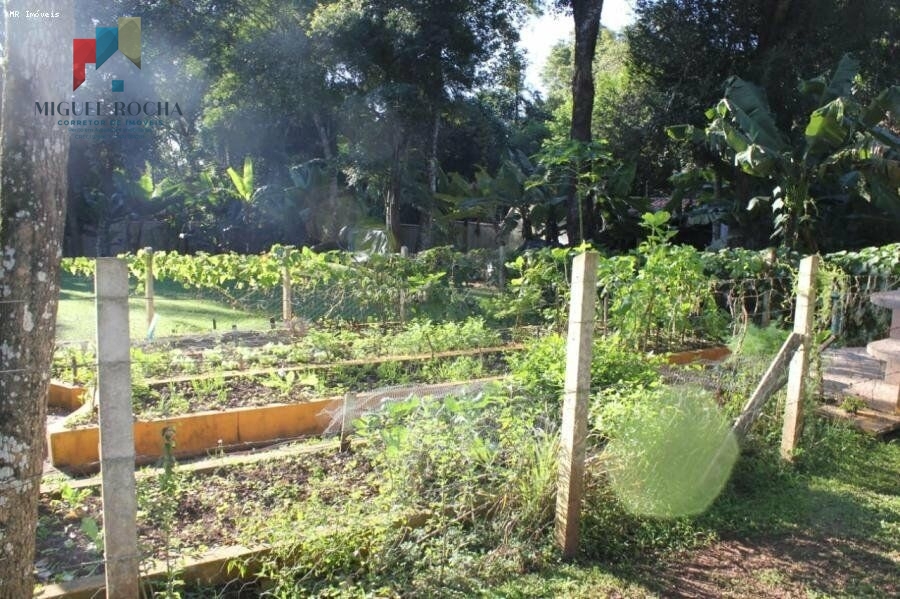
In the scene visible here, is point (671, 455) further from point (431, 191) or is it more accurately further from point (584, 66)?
point (431, 191)

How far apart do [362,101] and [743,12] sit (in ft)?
28.3

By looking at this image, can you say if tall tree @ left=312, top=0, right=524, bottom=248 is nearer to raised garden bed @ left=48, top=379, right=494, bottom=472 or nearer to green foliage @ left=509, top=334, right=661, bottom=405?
raised garden bed @ left=48, top=379, right=494, bottom=472

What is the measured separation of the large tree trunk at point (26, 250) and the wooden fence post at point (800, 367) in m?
4.51

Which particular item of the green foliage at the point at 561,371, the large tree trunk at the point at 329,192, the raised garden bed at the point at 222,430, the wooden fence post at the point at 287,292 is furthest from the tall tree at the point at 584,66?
the green foliage at the point at 561,371

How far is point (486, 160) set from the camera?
25.9m

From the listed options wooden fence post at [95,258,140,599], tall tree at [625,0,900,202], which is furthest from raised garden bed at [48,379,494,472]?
tall tree at [625,0,900,202]

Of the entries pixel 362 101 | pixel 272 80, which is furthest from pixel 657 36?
pixel 272 80

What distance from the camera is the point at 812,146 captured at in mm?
10117

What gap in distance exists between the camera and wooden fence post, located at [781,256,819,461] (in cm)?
493

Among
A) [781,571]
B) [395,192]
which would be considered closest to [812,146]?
[781,571]

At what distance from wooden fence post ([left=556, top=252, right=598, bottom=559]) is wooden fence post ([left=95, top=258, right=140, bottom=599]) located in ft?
6.45

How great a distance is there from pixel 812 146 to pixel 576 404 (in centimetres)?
838

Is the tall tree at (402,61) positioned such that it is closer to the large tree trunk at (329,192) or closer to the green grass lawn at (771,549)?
the large tree trunk at (329,192)

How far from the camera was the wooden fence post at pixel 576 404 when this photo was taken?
11.7ft
